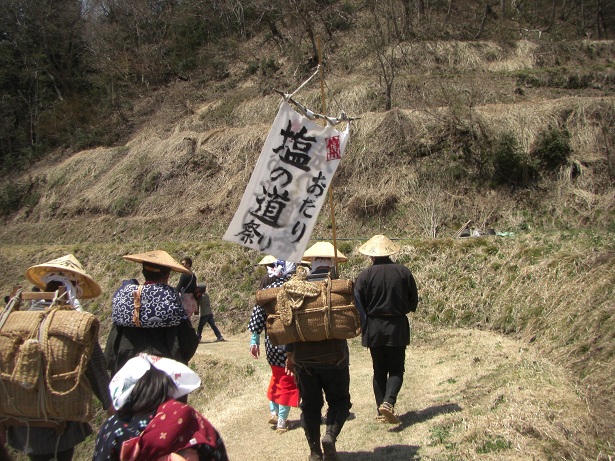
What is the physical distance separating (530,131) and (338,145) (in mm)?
13187

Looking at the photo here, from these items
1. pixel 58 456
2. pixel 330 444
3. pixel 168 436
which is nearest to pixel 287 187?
pixel 330 444

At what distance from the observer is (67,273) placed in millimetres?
5176

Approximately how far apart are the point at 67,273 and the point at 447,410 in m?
3.83

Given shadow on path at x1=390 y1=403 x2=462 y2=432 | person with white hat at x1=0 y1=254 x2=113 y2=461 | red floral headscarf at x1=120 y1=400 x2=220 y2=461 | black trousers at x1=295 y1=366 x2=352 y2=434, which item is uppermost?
red floral headscarf at x1=120 y1=400 x2=220 y2=461

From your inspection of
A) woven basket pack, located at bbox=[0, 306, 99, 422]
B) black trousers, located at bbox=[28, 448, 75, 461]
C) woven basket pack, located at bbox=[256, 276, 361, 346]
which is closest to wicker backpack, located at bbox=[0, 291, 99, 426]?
woven basket pack, located at bbox=[0, 306, 99, 422]

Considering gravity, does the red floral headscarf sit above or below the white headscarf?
above

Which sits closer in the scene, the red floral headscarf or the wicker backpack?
the red floral headscarf

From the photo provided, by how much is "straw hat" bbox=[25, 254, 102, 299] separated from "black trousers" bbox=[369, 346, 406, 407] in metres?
2.68

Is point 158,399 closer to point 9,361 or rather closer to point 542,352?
point 9,361

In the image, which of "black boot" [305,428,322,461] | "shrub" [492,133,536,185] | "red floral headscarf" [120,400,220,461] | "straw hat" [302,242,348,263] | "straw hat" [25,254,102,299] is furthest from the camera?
"shrub" [492,133,536,185]

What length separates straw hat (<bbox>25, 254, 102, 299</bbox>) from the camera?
5.10 m

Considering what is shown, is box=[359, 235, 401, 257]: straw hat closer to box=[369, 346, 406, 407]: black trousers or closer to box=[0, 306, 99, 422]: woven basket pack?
box=[369, 346, 406, 407]: black trousers

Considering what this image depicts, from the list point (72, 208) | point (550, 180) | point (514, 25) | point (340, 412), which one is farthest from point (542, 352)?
point (514, 25)

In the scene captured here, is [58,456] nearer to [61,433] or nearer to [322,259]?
[61,433]
